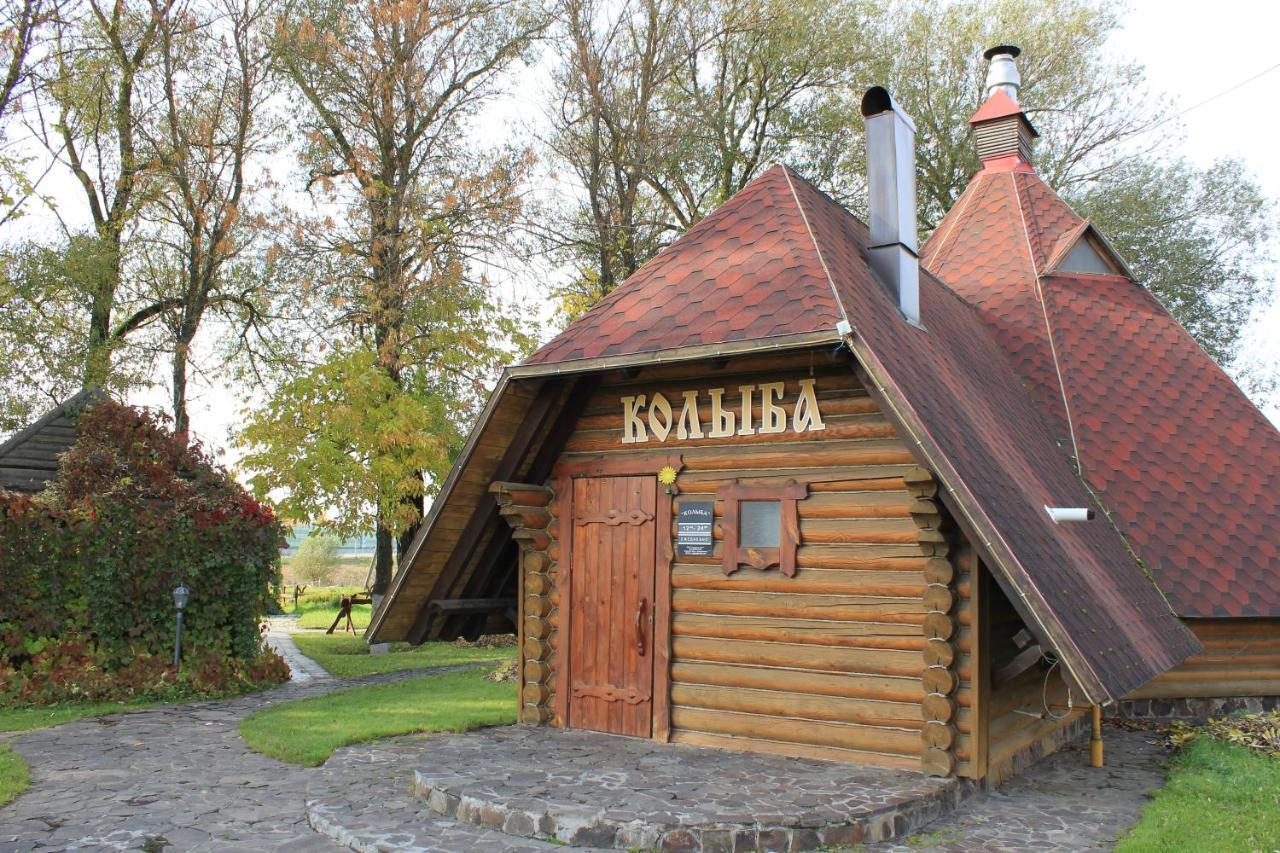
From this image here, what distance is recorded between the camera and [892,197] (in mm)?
9914

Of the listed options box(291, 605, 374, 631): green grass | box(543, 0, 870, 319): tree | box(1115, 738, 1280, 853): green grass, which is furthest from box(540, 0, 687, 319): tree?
box(1115, 738, 1280, 853): green grass

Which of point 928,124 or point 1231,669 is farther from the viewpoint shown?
point 928,124

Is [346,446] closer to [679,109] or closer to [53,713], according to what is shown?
[53,713]

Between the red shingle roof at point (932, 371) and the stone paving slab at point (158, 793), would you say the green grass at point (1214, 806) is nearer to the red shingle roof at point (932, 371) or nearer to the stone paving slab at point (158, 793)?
the red shingle roof at point (932, 371)

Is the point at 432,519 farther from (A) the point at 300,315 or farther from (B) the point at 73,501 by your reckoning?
(A) the point at 300,315

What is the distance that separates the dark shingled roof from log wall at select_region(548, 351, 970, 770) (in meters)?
10.0

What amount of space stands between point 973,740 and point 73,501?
11693 mm

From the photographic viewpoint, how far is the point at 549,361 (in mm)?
8797

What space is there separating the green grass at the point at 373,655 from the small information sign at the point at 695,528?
8.95 m

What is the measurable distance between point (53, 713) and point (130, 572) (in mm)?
2107

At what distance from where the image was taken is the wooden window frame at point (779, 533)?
8.55 meters

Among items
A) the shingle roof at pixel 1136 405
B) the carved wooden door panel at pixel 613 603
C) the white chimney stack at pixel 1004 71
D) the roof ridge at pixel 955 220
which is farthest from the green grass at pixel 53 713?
the white chimney stack at pixel 1004 71

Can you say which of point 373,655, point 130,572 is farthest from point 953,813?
point 373,655

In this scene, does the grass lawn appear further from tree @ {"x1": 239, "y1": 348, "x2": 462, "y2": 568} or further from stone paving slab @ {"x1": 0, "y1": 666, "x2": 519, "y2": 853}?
tree @ {"x1": 239, "y1": 348, "x2": 462, "y2": 568}
